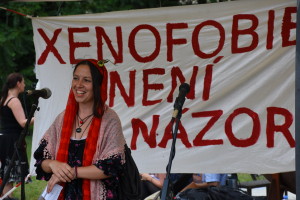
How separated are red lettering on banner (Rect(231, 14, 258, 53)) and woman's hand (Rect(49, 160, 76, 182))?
2.19m

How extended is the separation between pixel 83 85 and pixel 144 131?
5.80ft

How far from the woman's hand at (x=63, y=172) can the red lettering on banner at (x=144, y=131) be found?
184cm

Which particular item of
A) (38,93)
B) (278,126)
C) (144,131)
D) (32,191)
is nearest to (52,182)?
(38,93)

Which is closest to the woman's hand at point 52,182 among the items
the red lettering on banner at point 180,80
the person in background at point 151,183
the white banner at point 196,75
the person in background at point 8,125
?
the white banner at point 196,75

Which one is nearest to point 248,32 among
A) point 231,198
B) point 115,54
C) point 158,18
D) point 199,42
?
point 199,42

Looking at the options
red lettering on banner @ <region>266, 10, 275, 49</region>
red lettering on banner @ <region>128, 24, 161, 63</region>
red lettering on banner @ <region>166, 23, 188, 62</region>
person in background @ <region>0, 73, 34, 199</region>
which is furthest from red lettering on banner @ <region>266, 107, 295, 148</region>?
person in background @ <region>0, 73, 34, 199</region>

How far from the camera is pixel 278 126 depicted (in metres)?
4.69

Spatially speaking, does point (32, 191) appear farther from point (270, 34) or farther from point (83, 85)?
point (83, 85)

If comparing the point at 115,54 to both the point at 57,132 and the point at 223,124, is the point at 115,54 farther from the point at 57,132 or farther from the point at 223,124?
the point at 57,132

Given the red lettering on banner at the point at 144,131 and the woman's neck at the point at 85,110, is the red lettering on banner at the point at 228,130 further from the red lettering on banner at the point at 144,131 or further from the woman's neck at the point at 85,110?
the woman's neck at the point at 85,110

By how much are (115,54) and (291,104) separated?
1673 millimetres

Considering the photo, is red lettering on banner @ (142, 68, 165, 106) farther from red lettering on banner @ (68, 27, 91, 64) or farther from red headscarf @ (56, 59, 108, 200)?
red headscarf @ (56, 59, 108, 200)

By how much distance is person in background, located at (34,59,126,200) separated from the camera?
10.5ft

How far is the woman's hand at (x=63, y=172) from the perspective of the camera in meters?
3.16
